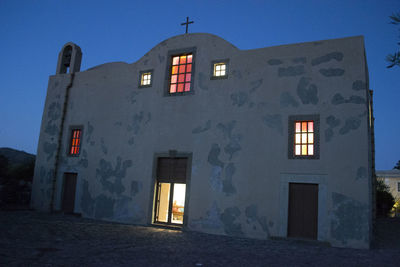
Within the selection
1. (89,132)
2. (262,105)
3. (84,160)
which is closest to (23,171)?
(84,160)

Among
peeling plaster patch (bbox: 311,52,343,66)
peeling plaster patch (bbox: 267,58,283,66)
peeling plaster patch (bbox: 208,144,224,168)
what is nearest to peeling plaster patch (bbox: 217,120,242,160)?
peeling plaster patch (bbox: 208,144,224,168)

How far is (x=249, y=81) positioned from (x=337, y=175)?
4.37 m

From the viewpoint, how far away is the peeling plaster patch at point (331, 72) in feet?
33.9

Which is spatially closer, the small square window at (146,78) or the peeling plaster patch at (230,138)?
the peeling plaster patch at (230,138)

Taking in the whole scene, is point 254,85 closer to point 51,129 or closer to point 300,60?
point 300,60

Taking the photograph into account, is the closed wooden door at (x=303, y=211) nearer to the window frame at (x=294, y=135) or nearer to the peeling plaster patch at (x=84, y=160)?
the window frame at (x=294, y=135)

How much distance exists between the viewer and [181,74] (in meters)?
13.1

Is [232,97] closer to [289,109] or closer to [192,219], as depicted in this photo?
[289,109]

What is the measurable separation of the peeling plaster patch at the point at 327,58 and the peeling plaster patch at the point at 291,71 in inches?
16.2

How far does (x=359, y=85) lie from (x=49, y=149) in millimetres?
13622

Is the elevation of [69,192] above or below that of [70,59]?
below

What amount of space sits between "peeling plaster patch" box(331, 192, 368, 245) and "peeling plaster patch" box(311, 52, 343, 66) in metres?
4.33

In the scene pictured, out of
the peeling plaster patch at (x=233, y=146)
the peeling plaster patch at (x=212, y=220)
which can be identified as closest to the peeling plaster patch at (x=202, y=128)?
the peeling plaster patch at (x=233, y=146)

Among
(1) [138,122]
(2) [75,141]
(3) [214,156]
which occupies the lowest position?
(3) [214,156]
